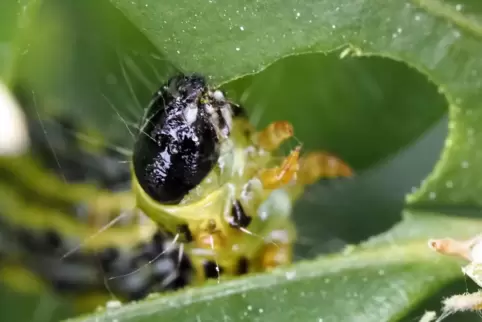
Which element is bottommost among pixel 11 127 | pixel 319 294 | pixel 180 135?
pixel 11 127

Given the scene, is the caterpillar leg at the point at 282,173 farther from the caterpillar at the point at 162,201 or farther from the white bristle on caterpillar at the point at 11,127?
the white bristle on caterpillar at the point at 11,127

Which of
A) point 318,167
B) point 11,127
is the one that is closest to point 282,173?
point 318,167

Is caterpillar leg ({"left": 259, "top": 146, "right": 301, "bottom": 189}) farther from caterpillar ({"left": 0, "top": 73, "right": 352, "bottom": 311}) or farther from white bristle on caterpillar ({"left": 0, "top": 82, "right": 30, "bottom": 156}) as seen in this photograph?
white bristle on caterpillar ({"left": 0, "top": 82, "right": 30, "bottom": 156})

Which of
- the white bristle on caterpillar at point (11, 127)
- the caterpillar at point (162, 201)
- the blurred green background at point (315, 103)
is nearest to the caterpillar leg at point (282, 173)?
the caterpillar at point (162, 201)

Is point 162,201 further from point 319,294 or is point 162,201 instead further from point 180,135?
point 319,294

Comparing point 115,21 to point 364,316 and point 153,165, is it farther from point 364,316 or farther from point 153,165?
point 364,316

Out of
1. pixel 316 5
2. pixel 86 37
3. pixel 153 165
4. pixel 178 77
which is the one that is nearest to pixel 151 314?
pixel 153 165
